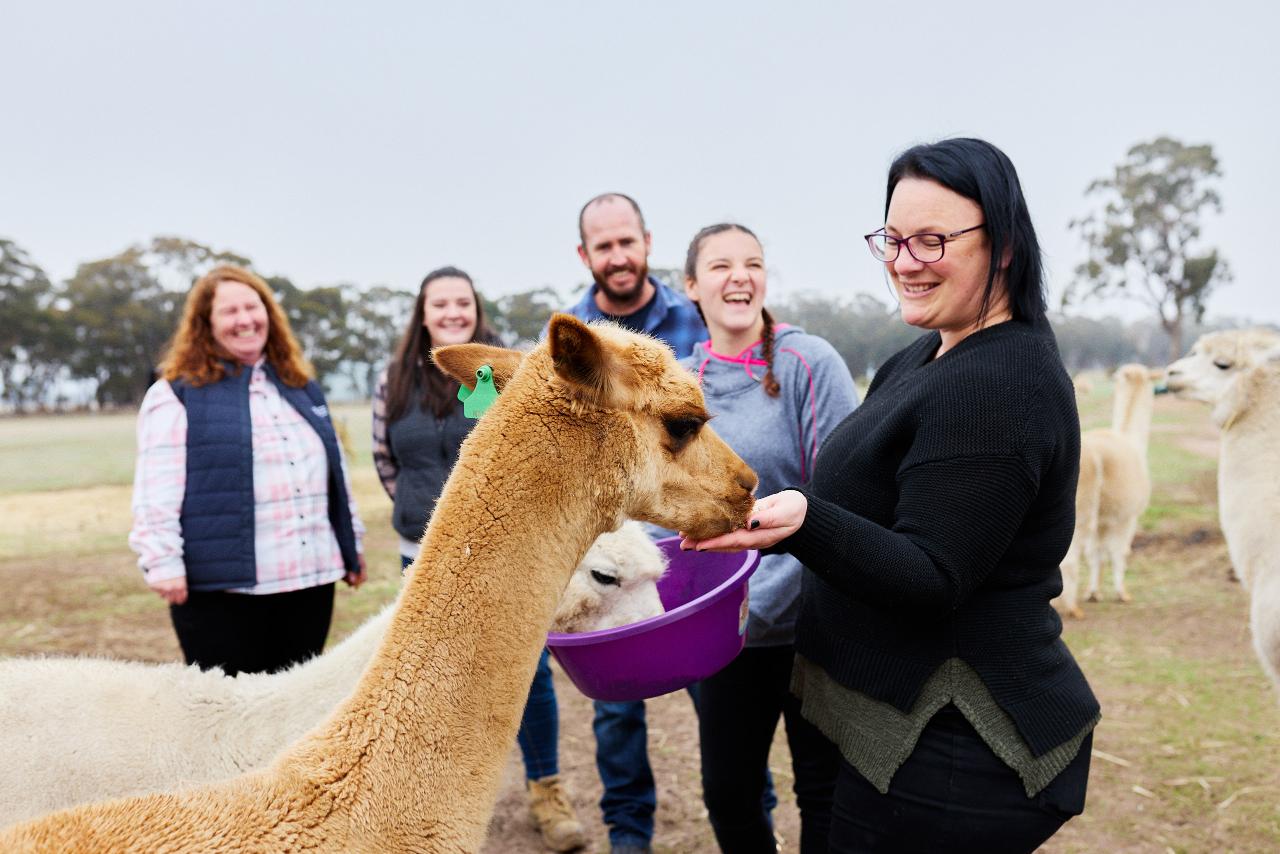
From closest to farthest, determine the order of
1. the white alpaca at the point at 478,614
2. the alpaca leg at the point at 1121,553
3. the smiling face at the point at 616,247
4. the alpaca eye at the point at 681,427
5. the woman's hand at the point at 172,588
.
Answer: the white alpaca at the point at 478,614
the alpaca eye at the point at 681,427
the woman's hand at the point at 172,588
the smiling face at the point at 616,247
the alpaca leg at the point at 1121,553

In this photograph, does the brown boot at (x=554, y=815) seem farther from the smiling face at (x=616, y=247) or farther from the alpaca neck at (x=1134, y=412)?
the alpaca neck at (x=1134, y=412)

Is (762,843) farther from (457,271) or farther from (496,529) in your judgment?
(457,271)

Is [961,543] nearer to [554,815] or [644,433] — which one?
[644,433]

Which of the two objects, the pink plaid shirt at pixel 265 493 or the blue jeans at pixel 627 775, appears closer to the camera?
the pink plaid shirt at pixel 265 493

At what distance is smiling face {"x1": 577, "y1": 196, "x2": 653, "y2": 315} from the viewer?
11.8 feet

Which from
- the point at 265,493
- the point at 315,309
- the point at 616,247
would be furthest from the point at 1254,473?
the point at 315,309

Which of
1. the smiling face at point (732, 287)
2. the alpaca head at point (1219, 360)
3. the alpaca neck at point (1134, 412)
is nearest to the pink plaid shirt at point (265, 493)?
the smiling face at point (732, 287)

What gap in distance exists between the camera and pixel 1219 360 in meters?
4.82

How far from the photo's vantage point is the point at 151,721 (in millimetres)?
2449

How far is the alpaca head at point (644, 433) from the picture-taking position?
5.34 feet

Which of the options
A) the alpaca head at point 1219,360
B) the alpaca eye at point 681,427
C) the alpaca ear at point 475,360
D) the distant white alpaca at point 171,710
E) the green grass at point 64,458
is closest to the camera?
the alpaca eye at point 681,427

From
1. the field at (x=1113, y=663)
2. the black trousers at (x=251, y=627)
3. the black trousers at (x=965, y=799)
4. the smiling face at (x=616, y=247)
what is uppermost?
the smiling face at (x=616, y=247)

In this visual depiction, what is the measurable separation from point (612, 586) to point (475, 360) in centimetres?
93

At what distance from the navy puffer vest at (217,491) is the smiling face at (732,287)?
1986 millimetres
